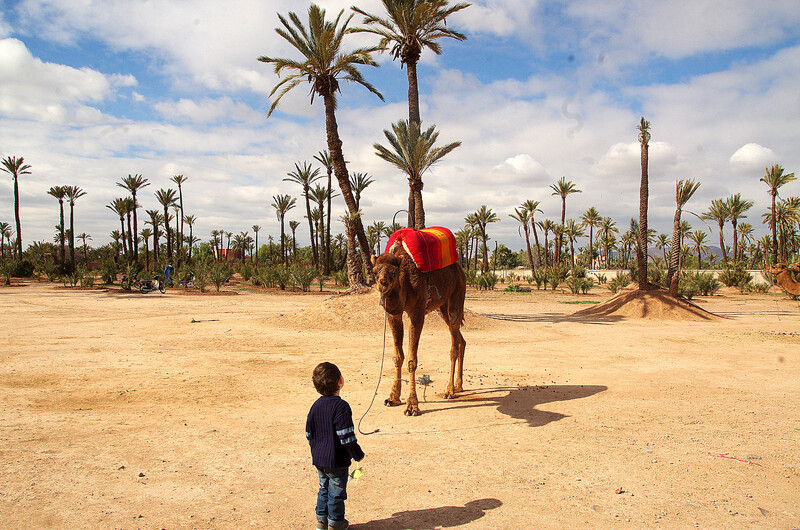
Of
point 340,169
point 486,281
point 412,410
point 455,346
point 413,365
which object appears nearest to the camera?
point 412,410

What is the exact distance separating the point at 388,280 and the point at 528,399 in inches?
119

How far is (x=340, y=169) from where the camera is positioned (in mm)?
20297

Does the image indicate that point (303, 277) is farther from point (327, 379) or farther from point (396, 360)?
point (327, 379)

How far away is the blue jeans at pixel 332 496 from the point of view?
3.52 meters

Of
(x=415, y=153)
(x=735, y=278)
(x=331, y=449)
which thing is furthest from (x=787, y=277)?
(x=735, y=278)

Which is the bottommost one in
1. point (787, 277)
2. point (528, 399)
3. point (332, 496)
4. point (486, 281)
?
point (528, 399)

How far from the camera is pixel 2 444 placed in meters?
5.15

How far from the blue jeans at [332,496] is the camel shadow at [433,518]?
25 centimetres

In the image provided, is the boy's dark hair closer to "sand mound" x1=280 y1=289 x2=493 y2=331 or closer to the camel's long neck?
"sand mound" x1=280 y1=289 x2=493 y2=331

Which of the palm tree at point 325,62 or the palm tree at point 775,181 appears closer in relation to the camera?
the palm tree at point 325,62

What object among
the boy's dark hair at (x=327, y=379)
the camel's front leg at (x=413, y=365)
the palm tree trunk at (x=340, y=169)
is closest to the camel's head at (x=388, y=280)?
the camel's front leg at (x=413, y=365)

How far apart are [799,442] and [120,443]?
24.3ft

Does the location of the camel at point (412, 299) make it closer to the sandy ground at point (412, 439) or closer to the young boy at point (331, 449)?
the sandy ground at point (412, 439)

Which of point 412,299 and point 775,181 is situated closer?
point 412,299
